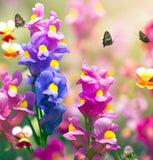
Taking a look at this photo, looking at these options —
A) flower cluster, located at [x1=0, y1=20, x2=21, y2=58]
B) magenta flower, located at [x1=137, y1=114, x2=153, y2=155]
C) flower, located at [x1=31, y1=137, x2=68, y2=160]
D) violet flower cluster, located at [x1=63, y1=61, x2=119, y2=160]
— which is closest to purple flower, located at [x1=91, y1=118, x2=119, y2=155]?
violet flower cluster, located at [x1=63, y1=61, x2=119, y2=160]

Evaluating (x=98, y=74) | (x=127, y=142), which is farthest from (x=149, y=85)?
(x=127, y=142)

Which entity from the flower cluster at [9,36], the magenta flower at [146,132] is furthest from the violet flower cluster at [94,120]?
the magenta flower at [146,132]

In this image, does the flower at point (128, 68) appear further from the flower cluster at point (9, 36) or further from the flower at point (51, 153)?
the flower at point (51, 153)

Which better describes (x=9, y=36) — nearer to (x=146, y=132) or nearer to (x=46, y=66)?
(x=46, y=66)

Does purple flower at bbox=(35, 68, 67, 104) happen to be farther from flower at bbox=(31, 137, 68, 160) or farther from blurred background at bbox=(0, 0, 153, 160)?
blurred background at bbox=(0, 0, 153, 160)

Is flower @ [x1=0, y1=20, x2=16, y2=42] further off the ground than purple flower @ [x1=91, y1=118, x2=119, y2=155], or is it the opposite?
flower @ [x1=0, y1=20, x2=16, y2=42]

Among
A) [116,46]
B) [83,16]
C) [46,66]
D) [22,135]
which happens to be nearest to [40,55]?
[46,66]
